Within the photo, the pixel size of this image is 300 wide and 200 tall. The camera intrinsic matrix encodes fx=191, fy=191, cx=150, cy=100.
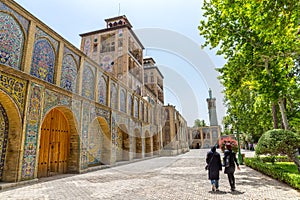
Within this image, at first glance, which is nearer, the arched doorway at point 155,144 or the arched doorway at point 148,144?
the arched doorway at point 148,144

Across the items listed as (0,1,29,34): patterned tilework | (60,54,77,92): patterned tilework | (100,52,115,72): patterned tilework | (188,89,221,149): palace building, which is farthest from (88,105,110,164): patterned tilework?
(188,89,221,149): palace building

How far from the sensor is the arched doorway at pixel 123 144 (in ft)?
53.5

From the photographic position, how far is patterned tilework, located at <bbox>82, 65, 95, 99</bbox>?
11.3 metres

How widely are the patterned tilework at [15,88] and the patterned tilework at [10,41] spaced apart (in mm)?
558

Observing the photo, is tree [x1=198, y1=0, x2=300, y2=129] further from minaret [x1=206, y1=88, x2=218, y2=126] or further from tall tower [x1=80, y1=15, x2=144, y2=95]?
minaret [x1=206, y1=88, x2=218, y2=126]

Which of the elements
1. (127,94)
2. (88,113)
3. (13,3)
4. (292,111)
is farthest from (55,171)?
(292,111)

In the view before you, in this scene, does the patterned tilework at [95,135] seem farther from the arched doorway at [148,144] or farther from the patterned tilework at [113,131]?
the arched doorway at [148,144]

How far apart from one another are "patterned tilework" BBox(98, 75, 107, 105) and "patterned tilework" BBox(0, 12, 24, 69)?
580cm

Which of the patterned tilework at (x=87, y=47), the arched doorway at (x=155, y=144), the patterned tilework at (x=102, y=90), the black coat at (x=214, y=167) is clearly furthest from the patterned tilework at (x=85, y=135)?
the patterned tilework at (x=87, y=47)

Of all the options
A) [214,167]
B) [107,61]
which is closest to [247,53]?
[214,167]

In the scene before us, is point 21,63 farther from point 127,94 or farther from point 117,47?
point 117,47

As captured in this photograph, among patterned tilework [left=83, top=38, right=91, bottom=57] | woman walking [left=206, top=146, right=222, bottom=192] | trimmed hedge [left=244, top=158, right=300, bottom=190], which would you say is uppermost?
patterned tilework [left=83, top=38, right=91, bottom=57]

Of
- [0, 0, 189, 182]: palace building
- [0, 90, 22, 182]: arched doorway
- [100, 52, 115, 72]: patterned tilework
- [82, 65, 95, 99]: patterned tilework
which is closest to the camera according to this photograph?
[0, 90, 22, 182]: arched doorway

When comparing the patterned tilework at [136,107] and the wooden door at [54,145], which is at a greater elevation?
the patterned tilework at [136,107]
